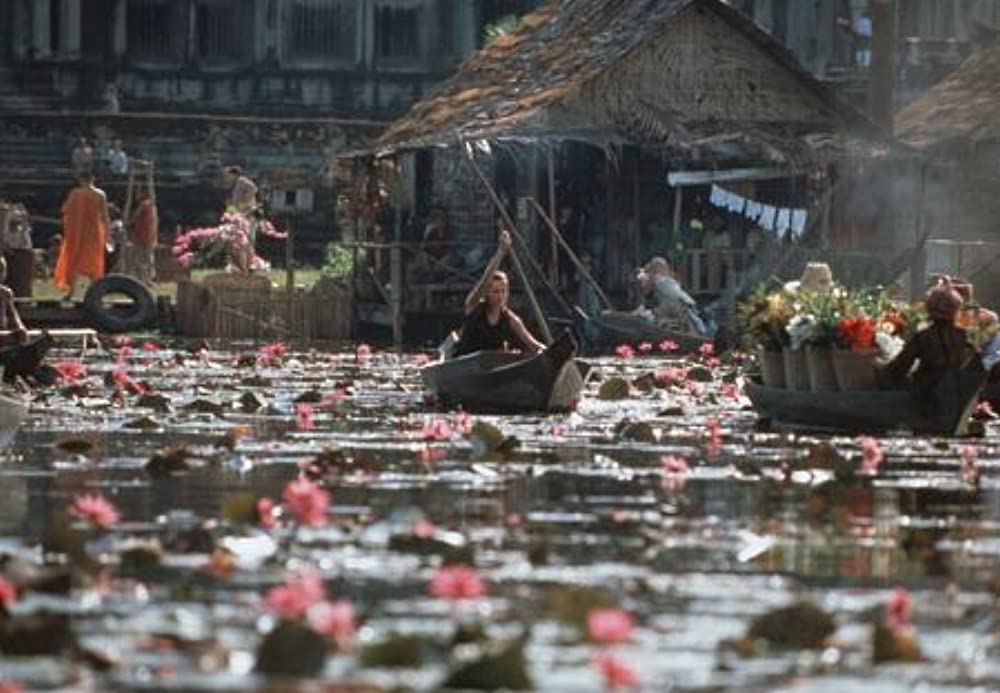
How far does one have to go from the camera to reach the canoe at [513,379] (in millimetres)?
28922

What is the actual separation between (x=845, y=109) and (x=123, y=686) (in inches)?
1407

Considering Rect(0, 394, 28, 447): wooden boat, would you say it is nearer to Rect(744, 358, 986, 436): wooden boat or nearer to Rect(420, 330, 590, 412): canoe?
Rect(420, 330, 590, 412): canoe

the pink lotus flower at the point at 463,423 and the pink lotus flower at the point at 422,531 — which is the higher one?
the pink lotus flower at the point at 422,531

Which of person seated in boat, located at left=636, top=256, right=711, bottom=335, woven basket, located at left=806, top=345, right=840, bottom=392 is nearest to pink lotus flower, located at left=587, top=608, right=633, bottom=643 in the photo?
woven basket, located at left=806, top=345, right=840, bottom=392

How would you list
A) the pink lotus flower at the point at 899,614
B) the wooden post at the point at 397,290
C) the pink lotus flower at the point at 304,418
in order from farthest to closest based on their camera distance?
1. the wooden post at the point at 397,290
2. the pink lotus flower at the point at 304,418
3. the pink lotus flower at the point at 899,614

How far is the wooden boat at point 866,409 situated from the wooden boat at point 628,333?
43.5 ft

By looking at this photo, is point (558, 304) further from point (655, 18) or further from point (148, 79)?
point (148, 79)

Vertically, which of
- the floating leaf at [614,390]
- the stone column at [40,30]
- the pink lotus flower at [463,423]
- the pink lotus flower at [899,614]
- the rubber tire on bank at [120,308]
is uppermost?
the stone column at [40,30]

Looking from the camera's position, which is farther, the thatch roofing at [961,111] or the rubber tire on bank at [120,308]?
the thatch roofing at [961,111]

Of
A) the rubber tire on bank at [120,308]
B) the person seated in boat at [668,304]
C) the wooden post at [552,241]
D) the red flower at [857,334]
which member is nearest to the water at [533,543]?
the red flower at [857,334]

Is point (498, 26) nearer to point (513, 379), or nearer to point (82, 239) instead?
point (82, 239)

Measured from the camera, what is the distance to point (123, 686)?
1227 centimetres

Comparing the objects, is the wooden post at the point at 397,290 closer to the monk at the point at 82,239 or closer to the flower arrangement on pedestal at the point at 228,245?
the flower arrangement on pedestal at the point at 228,245

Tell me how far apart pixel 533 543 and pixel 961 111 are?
36.6m
